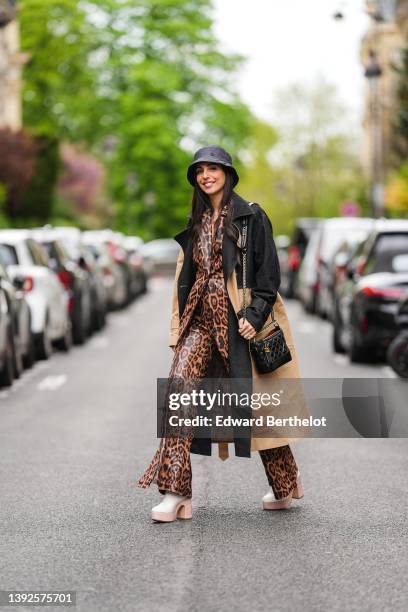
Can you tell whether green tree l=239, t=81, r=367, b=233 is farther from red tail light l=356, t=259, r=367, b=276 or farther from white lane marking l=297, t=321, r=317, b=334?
red tail light l=356, t=259, r=367, b=276

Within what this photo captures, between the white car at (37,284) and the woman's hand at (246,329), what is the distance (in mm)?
10713

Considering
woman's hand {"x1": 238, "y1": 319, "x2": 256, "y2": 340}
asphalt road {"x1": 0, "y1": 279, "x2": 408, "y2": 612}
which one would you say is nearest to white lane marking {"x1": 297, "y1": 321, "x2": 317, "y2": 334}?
asphalt road {"x1": 0, "y1": 279, "x2": 408, "y2": 612}

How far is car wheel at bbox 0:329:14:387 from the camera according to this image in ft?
49.9

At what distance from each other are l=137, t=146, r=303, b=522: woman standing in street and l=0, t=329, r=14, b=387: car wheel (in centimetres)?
767

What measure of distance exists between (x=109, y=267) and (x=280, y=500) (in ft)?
78.1

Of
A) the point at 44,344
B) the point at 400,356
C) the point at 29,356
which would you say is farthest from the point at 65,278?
the point at 400,356

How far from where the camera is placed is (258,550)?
275 inches

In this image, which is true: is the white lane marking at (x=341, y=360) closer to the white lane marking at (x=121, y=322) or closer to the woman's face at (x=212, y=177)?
the white lane marking at (x=121, y=322)

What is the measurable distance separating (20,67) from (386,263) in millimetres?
49488

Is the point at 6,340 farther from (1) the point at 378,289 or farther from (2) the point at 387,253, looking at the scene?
(2) the point at 387,253

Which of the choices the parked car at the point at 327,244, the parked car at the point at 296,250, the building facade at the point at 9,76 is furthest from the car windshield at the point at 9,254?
the building facade at the point at 9,76

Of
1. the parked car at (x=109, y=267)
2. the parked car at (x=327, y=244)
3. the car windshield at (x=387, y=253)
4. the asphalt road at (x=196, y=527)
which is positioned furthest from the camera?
the parked car at (x=109, y=267)

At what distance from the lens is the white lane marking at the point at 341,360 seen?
1808cm

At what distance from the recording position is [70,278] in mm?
21969
